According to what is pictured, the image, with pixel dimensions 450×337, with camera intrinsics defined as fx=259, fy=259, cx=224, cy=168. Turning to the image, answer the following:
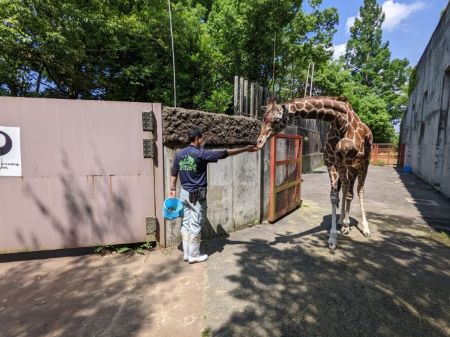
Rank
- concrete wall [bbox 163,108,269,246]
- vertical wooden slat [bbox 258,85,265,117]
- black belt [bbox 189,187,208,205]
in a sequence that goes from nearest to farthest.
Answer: black belt [bbox 189,187,208,205], concrete wall [bbox 163,108,269,246], vertical wooden slat [bbox 258,85,265,117]

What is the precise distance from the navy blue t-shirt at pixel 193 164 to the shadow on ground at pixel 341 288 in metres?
1.30

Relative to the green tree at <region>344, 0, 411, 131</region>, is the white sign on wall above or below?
below

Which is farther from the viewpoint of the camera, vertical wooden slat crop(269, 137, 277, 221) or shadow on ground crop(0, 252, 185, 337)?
vertical wooden slat crop(269, 137, 277, 221)

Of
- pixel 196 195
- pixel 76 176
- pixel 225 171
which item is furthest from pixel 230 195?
pixel 76 176

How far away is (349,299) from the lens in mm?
2926

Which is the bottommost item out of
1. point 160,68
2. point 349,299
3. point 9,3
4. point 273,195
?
point 349,299

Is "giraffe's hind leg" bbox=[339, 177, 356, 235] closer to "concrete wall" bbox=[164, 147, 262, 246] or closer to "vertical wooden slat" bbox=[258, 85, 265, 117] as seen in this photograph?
"concrete wall" bbox=[164, 147, 262, 246]

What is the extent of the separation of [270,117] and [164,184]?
1.96m

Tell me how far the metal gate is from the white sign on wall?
169 inches

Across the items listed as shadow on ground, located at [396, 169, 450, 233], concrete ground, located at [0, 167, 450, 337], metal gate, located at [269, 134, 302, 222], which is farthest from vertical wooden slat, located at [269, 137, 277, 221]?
shadow on ground, located at [396, 169, 450, 233]

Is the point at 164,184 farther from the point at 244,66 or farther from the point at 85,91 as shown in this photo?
the point at 244,66

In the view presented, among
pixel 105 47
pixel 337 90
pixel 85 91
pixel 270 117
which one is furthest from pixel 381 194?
pixel 337 90

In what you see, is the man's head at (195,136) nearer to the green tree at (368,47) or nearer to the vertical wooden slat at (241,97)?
the vertical wooden slat at (241,97)

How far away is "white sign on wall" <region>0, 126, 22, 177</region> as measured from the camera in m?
3.58
